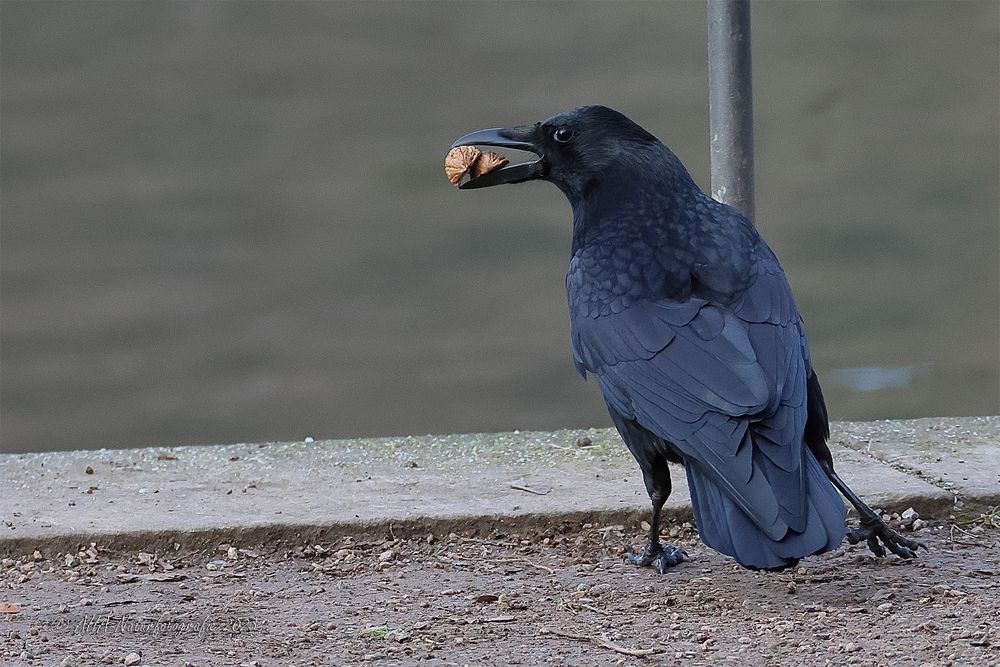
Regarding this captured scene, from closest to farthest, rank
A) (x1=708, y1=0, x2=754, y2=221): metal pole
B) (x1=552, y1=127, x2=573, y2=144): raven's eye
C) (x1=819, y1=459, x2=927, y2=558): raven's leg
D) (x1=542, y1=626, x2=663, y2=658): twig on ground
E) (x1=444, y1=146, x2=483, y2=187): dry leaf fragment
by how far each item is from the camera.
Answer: (x1=542, y1=626, x2=663, y2=658): twig on ground → (x1=819, y1=459, x2=927, y2=558): raven's leg → (x1=552, y1=127, x2=573, y2=144): raven's eye → (x1=708, y1=0, x2=754, y2=221): metal pole → (x1=444, y1=146, x2=483, y2=187): dry leaf fragment

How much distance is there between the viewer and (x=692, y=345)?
339cm

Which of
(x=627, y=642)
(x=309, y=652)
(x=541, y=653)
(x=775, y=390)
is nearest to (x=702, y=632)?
(x=627, y=642)

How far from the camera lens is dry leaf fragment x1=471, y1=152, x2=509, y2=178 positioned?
4.11 metres

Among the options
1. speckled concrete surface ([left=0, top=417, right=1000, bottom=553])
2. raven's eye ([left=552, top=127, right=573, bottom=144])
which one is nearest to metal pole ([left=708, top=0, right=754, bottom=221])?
raven's eye ([left=552, top=127, right=573, bottom=144])

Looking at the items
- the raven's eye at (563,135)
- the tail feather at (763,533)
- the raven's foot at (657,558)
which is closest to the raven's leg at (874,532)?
the tail feather at (763,533)

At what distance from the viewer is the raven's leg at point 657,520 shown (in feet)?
11.7

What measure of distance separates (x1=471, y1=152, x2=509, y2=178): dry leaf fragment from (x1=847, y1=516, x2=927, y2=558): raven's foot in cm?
139

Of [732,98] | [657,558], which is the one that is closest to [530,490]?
Answer: [657,558]

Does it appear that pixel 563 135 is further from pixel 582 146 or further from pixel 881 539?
pixel 881 539

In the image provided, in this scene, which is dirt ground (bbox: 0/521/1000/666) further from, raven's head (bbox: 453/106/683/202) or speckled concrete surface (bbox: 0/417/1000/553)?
raven's head (bbox: 453/106/683/202)

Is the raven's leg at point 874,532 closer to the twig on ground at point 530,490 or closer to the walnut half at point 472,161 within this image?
the twig on ground at point 530,490

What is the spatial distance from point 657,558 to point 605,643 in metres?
0.56

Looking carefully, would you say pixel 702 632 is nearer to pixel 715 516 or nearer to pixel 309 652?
pixel 715 516

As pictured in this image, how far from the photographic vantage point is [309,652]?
3.06m
